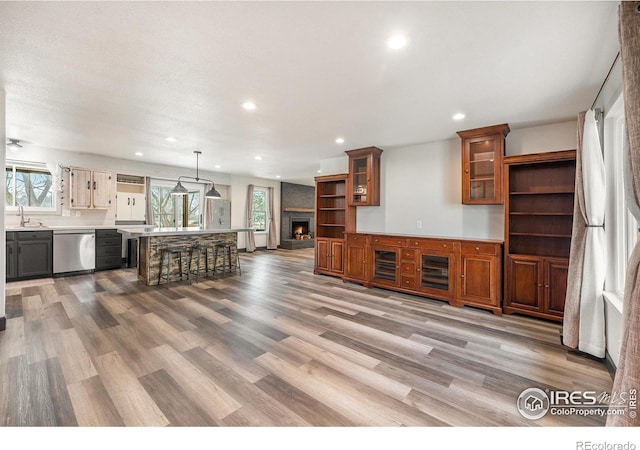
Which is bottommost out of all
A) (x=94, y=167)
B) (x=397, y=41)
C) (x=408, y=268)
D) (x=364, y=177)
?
(x=408, y=268)

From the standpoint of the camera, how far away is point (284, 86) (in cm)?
282

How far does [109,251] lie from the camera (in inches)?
237

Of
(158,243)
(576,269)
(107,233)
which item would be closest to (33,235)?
(107,233)

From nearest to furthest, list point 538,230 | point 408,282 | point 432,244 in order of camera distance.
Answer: point 538,230 < point 432,244 < point 408,282

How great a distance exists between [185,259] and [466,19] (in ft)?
17.9

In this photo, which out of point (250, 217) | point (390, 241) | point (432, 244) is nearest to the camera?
point (432, 244)

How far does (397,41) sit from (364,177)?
334 centimetres

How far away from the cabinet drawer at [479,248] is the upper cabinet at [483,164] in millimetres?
635

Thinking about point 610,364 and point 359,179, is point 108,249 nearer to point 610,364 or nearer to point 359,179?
point 359,179

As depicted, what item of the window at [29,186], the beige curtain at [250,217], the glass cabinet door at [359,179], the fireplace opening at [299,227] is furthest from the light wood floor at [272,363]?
the fireplace opening at [299,227]

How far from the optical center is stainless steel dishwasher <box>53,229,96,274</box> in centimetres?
533

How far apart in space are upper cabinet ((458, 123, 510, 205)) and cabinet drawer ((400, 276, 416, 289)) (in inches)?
56.4

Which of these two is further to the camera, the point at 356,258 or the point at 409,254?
the point at 356,258

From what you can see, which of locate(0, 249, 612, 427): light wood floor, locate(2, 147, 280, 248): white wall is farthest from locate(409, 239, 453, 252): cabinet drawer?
locate(2, 147, 280, 248): white wall
